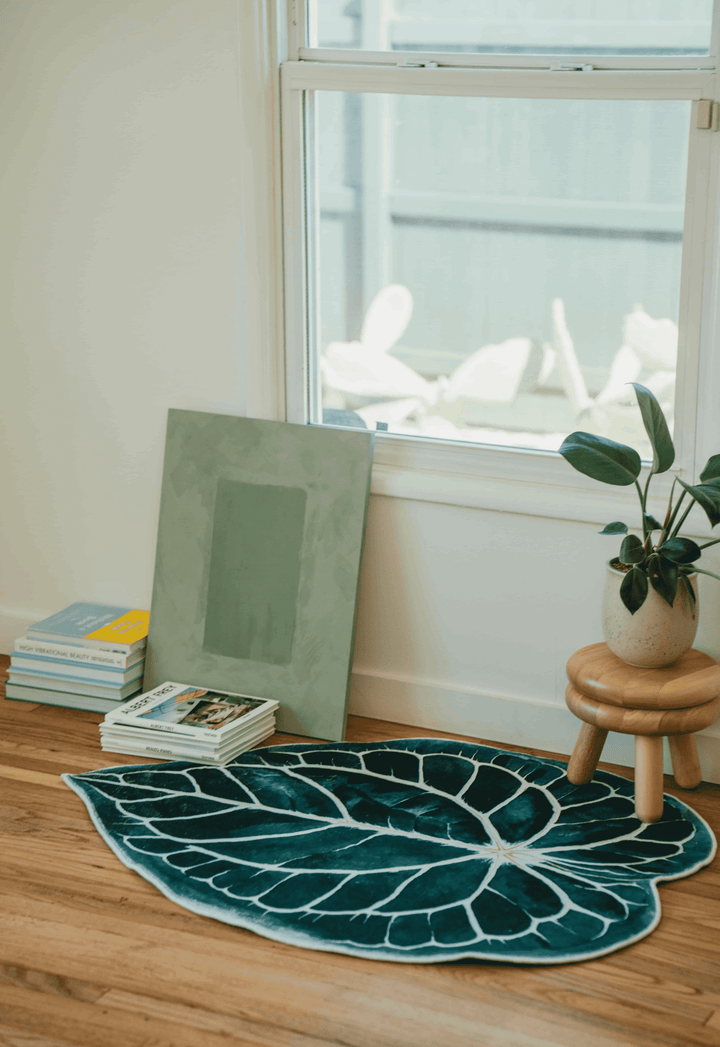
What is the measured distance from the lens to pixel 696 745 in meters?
2.49

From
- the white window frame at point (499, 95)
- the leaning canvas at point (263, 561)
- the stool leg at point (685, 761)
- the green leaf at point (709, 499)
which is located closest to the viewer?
the green leaf at point (709, 499)

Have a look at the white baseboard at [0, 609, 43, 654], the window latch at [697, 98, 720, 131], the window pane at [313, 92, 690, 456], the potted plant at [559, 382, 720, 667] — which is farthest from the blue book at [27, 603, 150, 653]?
the window latch at [697, 98, 720, 131]

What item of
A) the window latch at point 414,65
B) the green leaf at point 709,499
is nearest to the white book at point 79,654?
the green leaf at point 709,499

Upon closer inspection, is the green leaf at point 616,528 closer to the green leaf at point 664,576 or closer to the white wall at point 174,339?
the green leaf at point 664,576

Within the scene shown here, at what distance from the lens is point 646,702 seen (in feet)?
7.16

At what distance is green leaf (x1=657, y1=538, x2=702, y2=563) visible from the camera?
2170mm

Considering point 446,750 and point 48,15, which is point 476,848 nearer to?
point 446,750

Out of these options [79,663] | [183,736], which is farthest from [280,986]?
[79,663]

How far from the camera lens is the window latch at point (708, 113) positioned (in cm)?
222

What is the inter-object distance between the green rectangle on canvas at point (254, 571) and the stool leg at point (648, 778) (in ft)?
3.16

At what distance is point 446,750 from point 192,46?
75.5 inches

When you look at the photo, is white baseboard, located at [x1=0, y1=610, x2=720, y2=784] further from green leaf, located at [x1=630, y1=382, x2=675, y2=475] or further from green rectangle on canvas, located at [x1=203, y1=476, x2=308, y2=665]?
green leaf, located at [x1=630, y1=382, x2=675, y2=475]

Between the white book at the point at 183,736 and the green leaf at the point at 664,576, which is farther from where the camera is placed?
the white book at the point at 183,736

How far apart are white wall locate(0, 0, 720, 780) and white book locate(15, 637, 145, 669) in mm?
264
